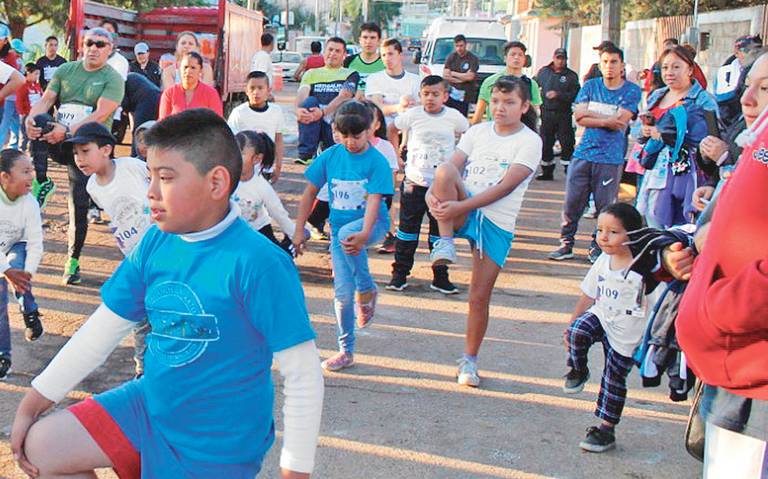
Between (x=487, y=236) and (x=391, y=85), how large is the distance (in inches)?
169

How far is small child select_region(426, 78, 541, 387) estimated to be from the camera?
214 inches

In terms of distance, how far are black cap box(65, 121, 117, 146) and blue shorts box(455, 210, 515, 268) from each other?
7.38 feet

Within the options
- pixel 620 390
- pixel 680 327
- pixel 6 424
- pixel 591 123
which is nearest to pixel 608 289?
pixel 620 390

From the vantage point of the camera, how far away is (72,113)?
7754mm

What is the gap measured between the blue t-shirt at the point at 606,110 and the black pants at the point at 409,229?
178cm

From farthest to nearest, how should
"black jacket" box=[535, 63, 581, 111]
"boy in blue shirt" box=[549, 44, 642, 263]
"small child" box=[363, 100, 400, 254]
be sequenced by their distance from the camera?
"black jacket" box=[535, 63, 581, 111], "boy in blue shirt" box=[549, 44, 642, 263], "small child" box=[363, 100, 400, 254]

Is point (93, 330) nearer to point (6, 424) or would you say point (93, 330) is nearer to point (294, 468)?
point (294, 468)

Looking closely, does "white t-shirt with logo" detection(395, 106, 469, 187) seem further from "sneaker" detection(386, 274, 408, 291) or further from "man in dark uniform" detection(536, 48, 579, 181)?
"man in dark uniform" detection(536, 48, 579, 181)

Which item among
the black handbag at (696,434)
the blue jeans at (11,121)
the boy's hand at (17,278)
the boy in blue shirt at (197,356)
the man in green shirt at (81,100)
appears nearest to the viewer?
the boy in blue shirt at (197,356)

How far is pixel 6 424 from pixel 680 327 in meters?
3.70

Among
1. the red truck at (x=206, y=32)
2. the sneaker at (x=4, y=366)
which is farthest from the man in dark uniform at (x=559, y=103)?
the sneaker at (x=4, y=366)

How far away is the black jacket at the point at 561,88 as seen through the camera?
1321 cm

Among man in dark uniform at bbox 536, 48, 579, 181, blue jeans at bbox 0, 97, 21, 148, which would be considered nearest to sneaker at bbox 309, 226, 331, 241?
blue jeans at bbox 0, 97, 21, 148

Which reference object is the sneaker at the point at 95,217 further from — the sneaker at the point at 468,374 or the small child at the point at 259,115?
the sneaker at the point at 468,374
